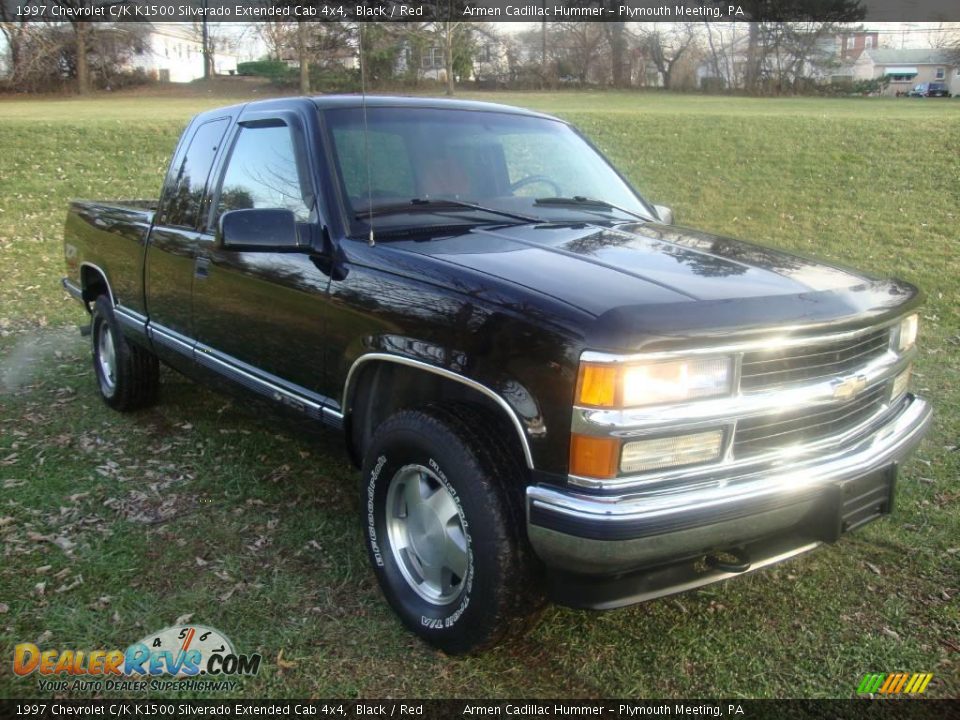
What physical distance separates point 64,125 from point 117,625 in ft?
58.1

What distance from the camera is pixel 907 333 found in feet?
10.6

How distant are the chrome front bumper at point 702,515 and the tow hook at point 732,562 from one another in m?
0.04

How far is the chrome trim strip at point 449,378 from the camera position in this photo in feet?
8.18

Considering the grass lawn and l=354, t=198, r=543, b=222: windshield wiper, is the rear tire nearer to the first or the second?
the grass lawn

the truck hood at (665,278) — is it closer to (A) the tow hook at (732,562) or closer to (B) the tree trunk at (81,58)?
(A) the tow hook at (732,562)

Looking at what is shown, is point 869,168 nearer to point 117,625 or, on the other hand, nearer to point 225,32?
point 117,625

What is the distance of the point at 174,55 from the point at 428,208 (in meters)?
65.8

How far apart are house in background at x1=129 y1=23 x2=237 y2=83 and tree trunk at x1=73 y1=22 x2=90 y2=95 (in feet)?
16.1

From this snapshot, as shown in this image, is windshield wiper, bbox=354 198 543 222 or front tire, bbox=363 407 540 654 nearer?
front tire, bbox=363 407 540 654

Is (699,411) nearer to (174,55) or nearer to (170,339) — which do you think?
(170,339)

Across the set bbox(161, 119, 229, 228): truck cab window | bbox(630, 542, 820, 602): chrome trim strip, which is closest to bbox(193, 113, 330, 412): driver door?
bbox(161, 119, 229, 228): truck cab window

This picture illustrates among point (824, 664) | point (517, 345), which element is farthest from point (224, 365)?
point (824, 664)

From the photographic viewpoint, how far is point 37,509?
13.4 feet

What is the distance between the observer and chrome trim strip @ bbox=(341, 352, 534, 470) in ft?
8.18
